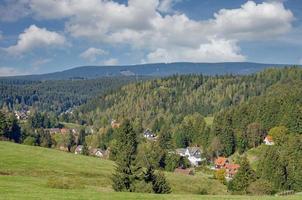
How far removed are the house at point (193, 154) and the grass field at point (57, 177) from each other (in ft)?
230

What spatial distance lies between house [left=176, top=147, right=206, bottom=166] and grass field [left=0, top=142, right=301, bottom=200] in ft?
230

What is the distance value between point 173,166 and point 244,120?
49992 mm

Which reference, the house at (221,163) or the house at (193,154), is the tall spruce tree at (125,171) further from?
the house at (193,154)

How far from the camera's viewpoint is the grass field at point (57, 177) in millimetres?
30694

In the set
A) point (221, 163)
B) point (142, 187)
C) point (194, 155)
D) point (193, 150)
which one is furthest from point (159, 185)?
point (193, 150)

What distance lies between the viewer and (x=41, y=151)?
77.8m

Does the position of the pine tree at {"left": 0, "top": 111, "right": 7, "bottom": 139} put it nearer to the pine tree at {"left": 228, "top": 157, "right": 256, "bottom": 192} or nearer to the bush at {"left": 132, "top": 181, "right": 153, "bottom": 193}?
the pine tree at {"left": 228, "top": 157, "right": 256, "bottom": 192}

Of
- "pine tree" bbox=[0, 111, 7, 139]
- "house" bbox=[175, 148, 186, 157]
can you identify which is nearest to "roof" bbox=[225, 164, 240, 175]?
"house" bbox=[175, 148, 186, 157]

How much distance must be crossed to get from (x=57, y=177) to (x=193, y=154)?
119123 mm

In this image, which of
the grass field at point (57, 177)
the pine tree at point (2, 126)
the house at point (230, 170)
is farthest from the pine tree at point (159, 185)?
the pine tree at point (2, 126)

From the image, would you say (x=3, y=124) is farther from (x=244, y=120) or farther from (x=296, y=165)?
(x=244, y=120)

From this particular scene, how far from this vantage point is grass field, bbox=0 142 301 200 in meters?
30.7

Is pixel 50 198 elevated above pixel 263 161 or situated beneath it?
elevated above

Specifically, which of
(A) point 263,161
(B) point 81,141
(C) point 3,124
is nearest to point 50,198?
(A) point 263,161
